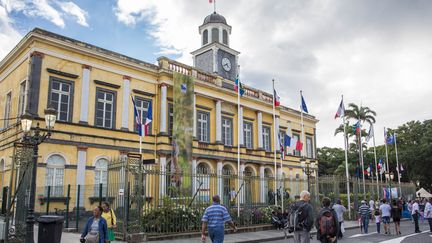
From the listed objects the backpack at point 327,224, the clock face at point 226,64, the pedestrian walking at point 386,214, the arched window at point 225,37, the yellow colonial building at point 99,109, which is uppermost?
the arched window at point 225,37

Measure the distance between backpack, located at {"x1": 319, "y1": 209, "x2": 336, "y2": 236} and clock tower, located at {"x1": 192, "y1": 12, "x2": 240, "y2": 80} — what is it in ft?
91.1

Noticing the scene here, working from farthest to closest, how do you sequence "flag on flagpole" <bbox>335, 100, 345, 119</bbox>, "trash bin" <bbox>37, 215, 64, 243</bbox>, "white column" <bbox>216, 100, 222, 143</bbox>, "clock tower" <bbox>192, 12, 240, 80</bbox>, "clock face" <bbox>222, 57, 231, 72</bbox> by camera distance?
"clock face" <bbox>222, 57, 231, 72</bbox>
"clock tower" <bbox>192, 12, 240, 80</bbox>
"white column" <bbox>216, 100, 222, 143</bbox>
"flag on flagpole" <bbox>335, 100, 345, 119</bbox>
"trash bin" <bbox>37, 215, 64, 243</bbox>

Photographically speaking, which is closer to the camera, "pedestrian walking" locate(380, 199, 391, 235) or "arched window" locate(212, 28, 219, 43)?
"pedestrian walking" locate(380, 199, 391, 235)

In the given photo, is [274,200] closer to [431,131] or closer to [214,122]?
[214,122]

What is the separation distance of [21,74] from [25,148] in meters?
11.0

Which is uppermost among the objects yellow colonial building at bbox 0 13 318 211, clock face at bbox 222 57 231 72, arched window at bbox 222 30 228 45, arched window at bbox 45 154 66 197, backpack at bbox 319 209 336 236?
arched window at bbox 222 30 228 45

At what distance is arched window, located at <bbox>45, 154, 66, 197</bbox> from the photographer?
67.2 feet

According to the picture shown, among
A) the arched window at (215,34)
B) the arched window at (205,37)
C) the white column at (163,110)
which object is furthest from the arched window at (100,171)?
the arched window at (215,34)

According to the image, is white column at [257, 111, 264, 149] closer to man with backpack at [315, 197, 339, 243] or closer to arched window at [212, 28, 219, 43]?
arched window at [212, 28, 219, 43]

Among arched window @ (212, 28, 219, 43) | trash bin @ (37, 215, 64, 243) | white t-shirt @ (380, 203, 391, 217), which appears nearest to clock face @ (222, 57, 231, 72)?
arched window @ (212, 28, 219, 43)

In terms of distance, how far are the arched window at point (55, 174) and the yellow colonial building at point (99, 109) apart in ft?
0.17

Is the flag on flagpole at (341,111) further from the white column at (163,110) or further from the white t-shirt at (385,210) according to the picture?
the white column at (163,110)

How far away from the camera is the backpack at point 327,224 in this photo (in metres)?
7.96

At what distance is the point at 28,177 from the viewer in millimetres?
12969
